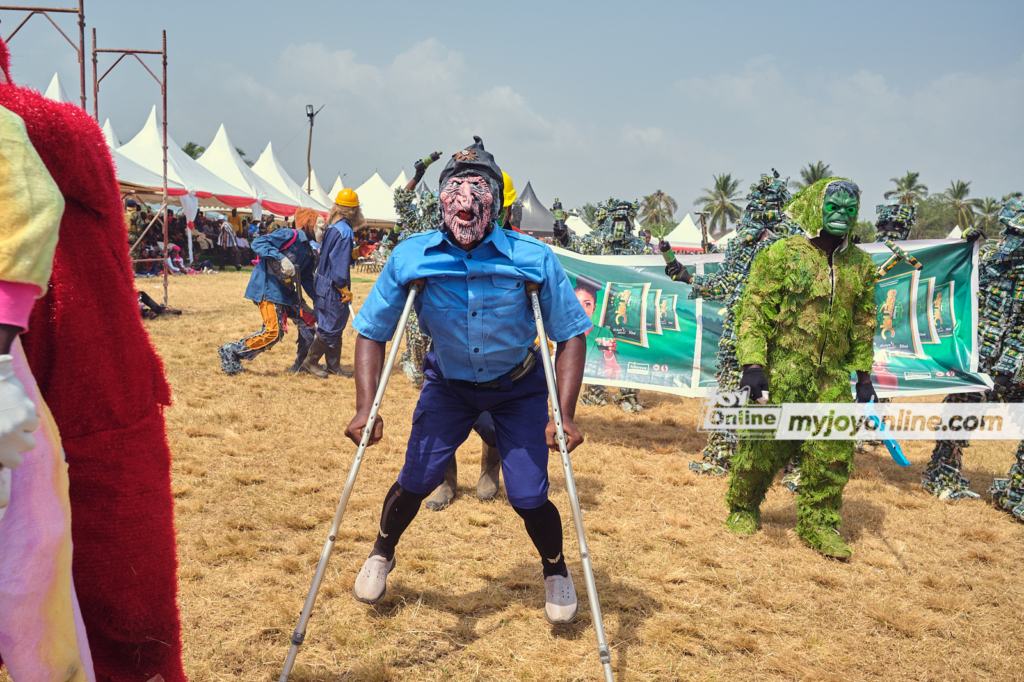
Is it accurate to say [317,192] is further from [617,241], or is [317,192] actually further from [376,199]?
[617,241]

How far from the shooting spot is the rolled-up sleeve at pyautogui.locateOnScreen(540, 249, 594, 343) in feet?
9.94

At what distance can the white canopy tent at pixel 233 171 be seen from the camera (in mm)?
27797

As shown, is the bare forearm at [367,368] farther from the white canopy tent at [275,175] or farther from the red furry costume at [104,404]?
the white canopy tent at [275,175]

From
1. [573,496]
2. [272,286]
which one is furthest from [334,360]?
[573,496]

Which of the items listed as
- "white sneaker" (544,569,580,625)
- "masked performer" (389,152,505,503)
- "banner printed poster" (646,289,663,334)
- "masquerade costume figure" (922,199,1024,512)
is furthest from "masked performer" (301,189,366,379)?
"masquerade costume figure" (922,199,1024,512)

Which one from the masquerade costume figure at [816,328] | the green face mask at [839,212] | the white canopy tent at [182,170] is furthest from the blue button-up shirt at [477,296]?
the white canopy tent at [182,170]

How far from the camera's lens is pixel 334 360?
9.25 m

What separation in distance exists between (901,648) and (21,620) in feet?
12.6

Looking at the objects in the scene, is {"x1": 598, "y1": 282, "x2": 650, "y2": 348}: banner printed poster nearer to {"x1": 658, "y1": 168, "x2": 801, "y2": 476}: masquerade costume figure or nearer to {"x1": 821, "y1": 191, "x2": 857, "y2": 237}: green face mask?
{"x1": 658, "y1": 168, "x2": 801, "y2": 476}: masquerade costume figure

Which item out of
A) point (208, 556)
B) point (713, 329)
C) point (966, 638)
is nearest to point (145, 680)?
point (208, 556)

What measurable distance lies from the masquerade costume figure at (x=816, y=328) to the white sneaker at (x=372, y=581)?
242cm

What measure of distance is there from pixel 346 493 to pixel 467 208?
131 cm

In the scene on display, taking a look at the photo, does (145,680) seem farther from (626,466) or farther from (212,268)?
(212,268)

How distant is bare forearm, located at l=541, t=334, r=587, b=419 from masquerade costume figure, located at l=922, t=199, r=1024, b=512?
4.24 metres
